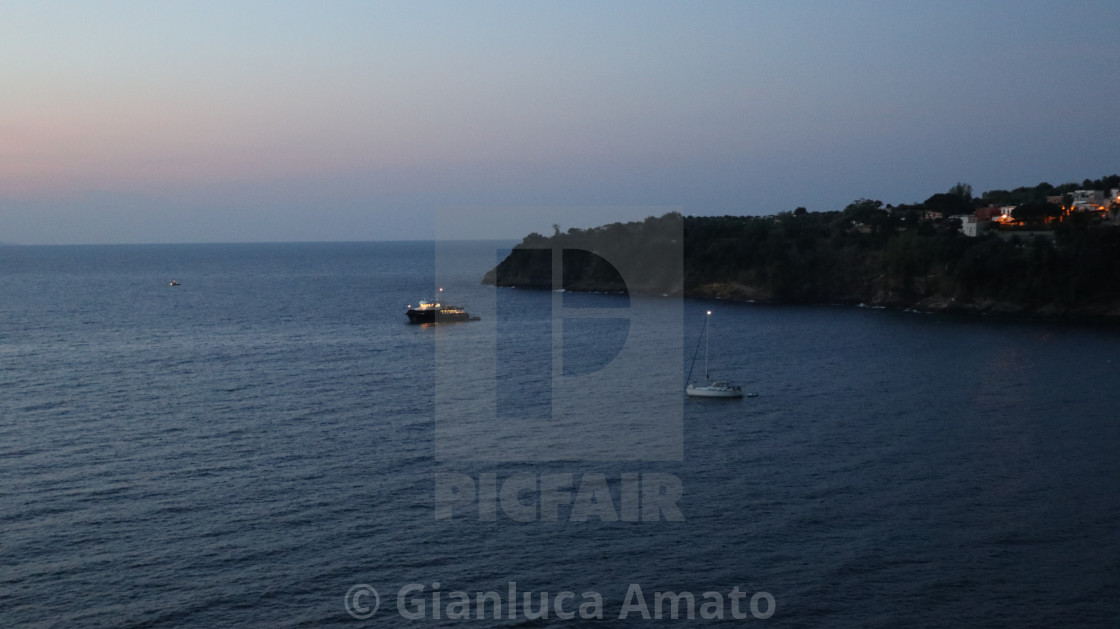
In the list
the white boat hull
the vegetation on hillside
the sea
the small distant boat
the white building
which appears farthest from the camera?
the white building

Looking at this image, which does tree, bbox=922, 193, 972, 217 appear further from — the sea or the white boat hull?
the white boat hull

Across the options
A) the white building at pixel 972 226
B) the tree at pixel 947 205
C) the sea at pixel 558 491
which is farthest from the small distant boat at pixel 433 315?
the tree at pixel 947 205

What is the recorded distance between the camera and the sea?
22.4 m

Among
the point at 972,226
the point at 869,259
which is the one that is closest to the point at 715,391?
the point at 869,259

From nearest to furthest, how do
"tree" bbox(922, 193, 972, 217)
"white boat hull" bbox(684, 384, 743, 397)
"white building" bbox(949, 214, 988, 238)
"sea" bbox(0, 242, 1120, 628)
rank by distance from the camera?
1. "sea" bbox(0, 242, 1120, 628)
2. "white boat hull" bbox(684, 384, 743, 397)
3. "white building" bbox(949, 214, 988, 238)
4. "tree" bbox(922, 193, 972, 217)

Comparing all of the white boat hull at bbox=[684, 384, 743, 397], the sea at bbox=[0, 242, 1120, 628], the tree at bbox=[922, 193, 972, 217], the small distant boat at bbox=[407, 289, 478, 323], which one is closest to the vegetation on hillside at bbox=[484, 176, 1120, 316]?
the tree at bbox=[922, 193, 972, 217]

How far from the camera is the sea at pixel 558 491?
73.4ft

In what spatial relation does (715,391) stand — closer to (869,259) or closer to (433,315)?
(433,315)

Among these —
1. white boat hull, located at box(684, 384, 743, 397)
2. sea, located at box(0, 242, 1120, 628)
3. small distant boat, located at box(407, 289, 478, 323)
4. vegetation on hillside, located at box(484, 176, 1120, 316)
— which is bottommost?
sea, located at box(0, 242, 1120, 628)

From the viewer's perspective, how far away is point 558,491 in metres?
30.5

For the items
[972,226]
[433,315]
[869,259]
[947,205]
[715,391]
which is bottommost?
[715,391]

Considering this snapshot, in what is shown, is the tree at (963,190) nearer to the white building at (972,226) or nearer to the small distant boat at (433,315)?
the white building at (972,226)

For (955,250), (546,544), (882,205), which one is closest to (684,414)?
(546,544)

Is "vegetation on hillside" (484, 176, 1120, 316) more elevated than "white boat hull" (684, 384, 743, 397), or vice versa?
"vegetation on hillside" (484, 176, 1120, 316)
